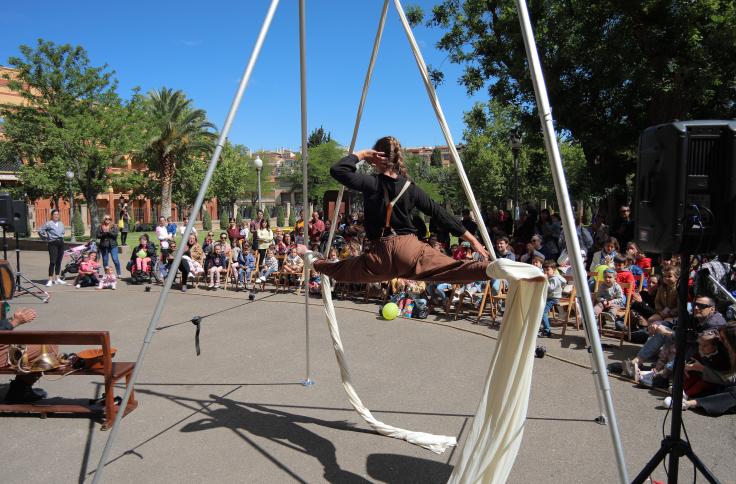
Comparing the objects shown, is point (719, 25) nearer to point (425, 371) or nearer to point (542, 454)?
point (425, 371)

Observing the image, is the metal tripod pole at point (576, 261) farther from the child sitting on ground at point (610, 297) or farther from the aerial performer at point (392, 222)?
the child sitting on ground at point (610, 297)

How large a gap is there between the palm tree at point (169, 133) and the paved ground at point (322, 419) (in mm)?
31481

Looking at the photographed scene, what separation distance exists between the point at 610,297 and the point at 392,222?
4.83 m

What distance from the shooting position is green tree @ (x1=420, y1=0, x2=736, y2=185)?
9438mm

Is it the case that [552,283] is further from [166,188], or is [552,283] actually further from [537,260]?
[166,188]

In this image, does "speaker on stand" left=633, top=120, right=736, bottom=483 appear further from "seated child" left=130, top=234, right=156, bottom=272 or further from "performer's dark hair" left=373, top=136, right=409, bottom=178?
"seated child" left=130, top=234, right=156, bottom=272

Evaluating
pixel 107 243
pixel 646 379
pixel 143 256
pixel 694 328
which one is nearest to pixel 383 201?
pixel 646 379

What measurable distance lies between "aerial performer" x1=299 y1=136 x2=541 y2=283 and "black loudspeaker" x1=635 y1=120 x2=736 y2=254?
1.21m

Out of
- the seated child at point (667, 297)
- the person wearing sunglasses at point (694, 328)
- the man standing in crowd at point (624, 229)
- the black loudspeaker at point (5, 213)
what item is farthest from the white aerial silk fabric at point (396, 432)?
the black loudspeaker at point (5, 213)

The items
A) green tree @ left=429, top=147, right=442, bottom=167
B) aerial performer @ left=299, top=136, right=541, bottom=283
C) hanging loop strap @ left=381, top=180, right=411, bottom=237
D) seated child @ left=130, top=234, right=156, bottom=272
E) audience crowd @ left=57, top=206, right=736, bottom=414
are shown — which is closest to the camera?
aerial performer @ left=299, top=136, right=541, bottom=283

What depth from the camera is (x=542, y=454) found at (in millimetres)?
3826

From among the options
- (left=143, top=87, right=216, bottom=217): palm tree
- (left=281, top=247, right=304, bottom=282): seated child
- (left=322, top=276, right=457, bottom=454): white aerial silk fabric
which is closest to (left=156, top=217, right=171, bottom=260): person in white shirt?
(left=281, top=247, right=304, bottom=282): seated child

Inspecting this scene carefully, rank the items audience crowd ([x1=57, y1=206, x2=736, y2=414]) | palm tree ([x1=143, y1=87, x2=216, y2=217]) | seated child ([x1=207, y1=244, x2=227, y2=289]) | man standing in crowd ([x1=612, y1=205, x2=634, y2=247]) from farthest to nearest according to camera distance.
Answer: palm tree ([x1=143, y1=87, x2=216, y2=217]) < seated child ([x1=207, y1=244, x2=227, y2=289]) < man standing in crowd ([x1=612, y1=205, x2=634, y2=247]) < audience crowd ([x1=57, y1=206, x2=736, y2=414])

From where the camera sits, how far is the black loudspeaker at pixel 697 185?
2.49 m
